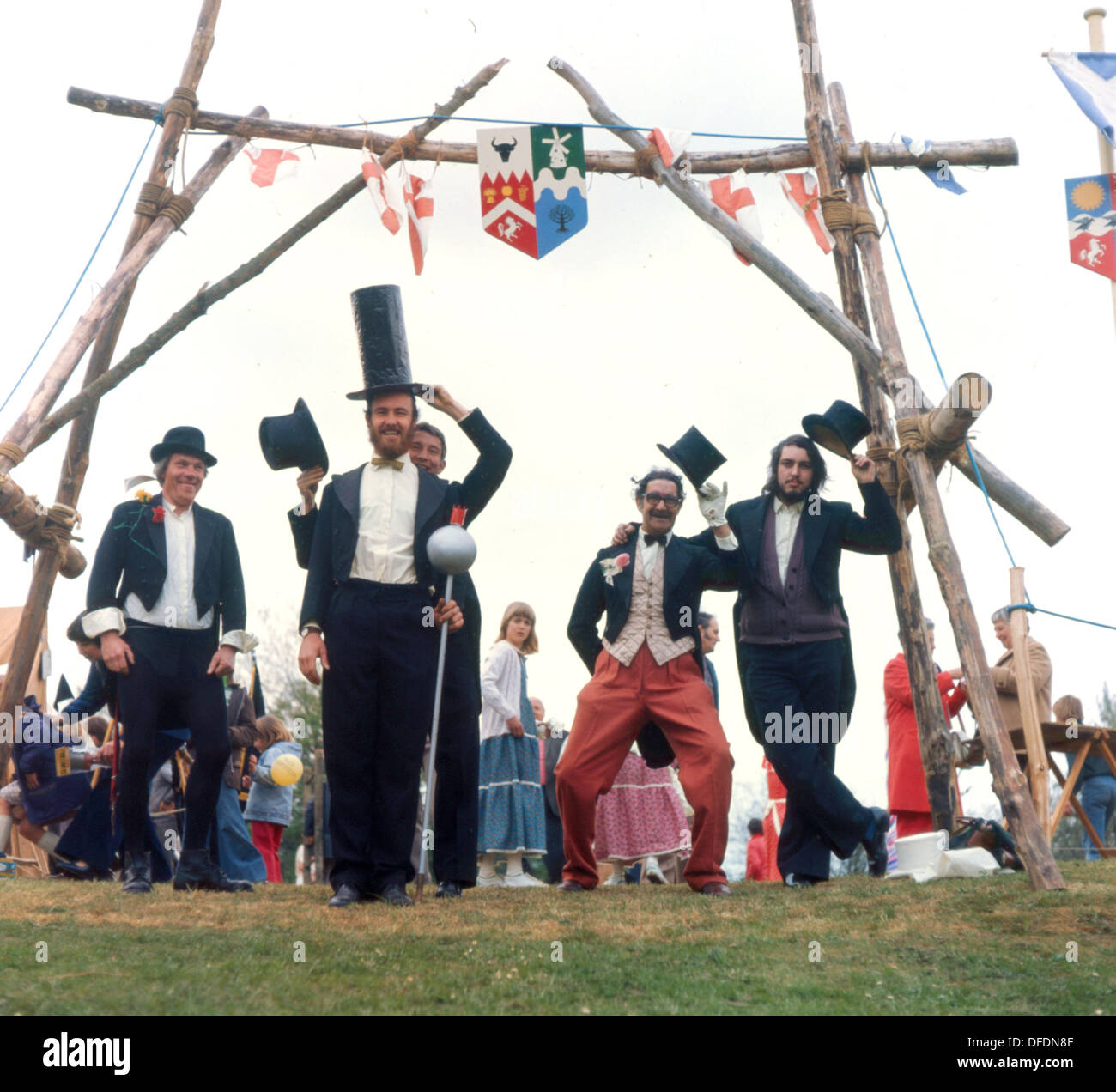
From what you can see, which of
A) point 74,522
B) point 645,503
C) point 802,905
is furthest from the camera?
point 74,522

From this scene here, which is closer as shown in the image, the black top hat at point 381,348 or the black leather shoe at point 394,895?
the black leather shoe at point 394,895

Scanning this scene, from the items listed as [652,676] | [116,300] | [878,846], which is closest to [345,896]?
[652,676]

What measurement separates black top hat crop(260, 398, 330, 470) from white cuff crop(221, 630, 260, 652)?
998mm

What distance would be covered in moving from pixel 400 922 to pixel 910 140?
5.67 metres

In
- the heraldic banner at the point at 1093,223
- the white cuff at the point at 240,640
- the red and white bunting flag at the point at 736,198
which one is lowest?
the white cuff at the point at 240,640

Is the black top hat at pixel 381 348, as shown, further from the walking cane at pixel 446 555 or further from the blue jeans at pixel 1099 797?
the blue jeans at pixel 1099 797

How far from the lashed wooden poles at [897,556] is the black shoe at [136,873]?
431 centimetres

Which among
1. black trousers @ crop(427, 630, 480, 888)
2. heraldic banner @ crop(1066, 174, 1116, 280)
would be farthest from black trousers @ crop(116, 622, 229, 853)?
heraldic banner @ crop(1066, 174, 1116, 280)

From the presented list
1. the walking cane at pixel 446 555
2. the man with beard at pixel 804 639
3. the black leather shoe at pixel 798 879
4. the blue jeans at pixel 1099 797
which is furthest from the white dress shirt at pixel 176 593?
the blue jeans at pixel 1099 797

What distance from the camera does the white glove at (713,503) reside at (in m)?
7.24

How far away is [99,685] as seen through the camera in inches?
330

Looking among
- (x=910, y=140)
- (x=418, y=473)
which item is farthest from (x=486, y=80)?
(x=418, y=473)

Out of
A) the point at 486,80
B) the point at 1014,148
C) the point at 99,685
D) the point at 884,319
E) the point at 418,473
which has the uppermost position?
the point at 486,80

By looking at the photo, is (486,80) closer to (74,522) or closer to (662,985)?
(74,522)
